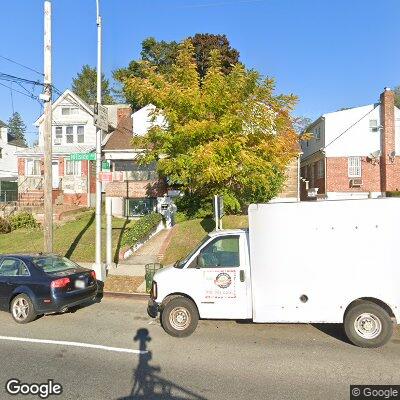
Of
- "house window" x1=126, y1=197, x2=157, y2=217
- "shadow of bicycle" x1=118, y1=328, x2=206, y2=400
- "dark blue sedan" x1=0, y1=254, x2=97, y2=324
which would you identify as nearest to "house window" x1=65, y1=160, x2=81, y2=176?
"house window" x1=126, y1=197, x2=157, y2=217

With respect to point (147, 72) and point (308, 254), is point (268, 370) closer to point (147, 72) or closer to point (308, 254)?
point (308, 254)

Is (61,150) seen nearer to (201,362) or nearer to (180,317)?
(180,317)

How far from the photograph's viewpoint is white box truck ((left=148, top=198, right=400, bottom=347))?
647 centimetres

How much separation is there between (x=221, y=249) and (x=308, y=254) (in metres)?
1.62

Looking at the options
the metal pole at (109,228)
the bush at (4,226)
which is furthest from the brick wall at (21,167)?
the metal pole at (109,228)

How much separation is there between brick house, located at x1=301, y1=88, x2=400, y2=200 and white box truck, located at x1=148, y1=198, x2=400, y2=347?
21766mm

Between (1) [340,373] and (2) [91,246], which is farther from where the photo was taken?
(2) [91,246]

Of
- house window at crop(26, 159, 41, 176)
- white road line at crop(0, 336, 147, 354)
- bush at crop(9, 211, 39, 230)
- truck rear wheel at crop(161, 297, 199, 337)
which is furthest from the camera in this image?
house window at crop(26, 159, 41, 176)

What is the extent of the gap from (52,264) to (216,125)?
7031 millimetres

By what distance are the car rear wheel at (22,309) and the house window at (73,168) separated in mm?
23380

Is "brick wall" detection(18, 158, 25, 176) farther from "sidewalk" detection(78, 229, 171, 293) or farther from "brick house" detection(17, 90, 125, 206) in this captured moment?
"sidewalk" detection(78, 229, 171, 293)

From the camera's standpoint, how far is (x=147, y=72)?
15641 mm

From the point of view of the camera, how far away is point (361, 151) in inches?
1142

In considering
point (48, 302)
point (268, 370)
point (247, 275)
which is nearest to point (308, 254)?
point (247, 275)
